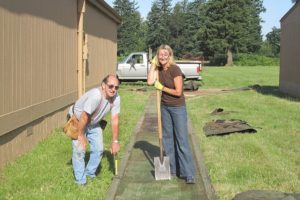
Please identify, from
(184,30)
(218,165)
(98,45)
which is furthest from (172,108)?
(184,30)

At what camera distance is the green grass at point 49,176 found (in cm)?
649

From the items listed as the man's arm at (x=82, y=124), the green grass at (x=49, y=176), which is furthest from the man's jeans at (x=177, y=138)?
the man's arm at (x=82, y=124)

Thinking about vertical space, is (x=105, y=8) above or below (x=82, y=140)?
above

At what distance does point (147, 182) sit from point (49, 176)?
1.37 m

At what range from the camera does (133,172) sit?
7852mm

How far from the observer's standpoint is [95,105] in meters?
6.49

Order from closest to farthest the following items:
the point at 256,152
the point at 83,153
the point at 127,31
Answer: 1. the point at 83,153
2. the point at 256,152
3. the point at 127,31

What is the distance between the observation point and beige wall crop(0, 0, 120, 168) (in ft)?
25.7

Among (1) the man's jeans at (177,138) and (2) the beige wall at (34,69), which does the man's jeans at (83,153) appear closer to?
(1) the man's jeans at (177,138)

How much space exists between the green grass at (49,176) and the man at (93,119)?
24cm

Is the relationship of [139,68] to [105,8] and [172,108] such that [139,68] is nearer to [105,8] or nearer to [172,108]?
[105,8]

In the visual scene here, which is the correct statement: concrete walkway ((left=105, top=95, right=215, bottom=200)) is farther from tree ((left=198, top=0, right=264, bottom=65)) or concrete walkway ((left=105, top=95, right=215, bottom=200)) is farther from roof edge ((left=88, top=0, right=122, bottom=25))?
tree ((left=198, top=0, right=264, bottom=65))

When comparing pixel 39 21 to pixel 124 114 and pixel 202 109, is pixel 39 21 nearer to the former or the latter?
pixel 124 114

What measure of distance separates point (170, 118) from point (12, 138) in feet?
8.41
